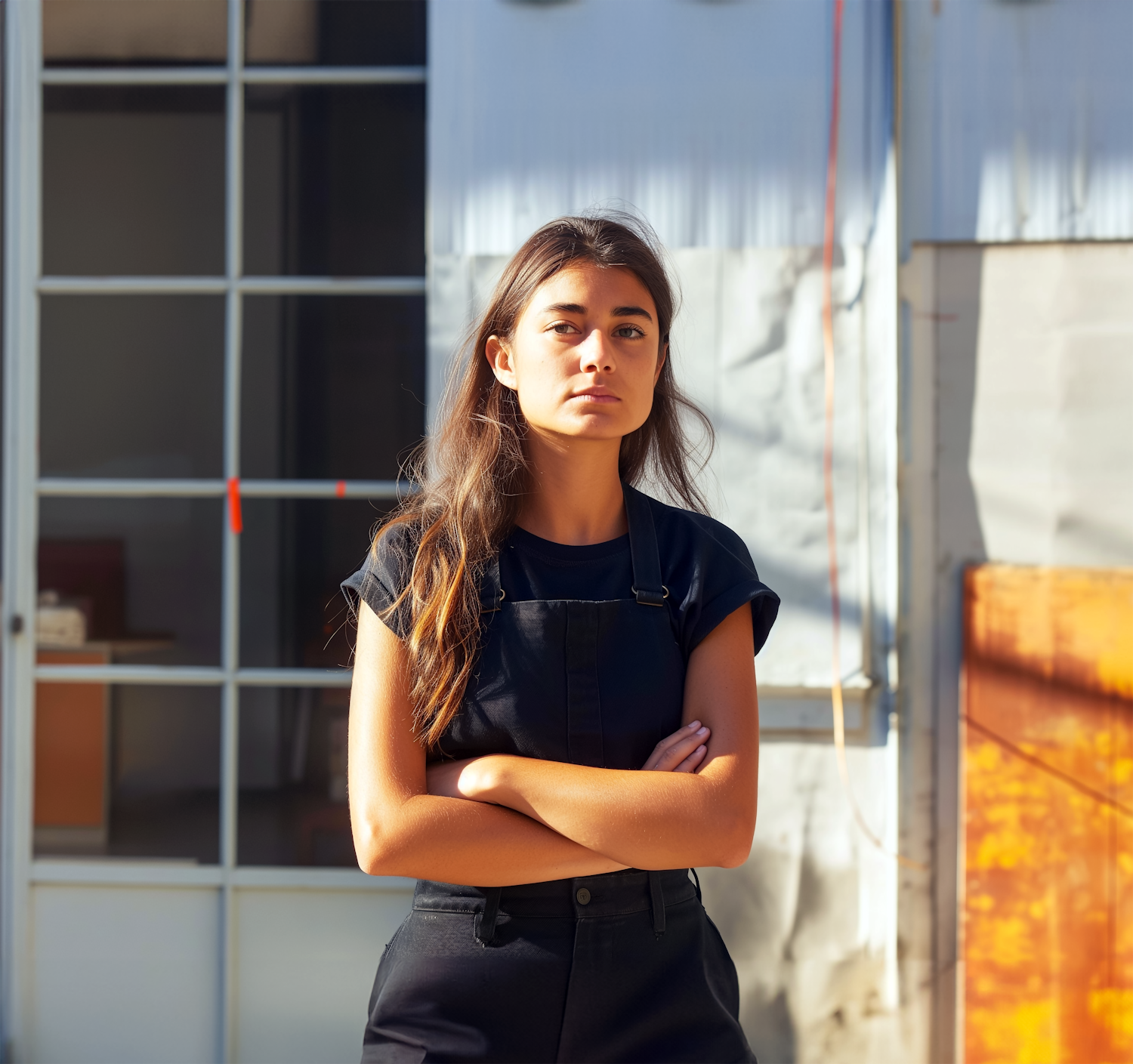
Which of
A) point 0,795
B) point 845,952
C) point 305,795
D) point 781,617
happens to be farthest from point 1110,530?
point 0,795

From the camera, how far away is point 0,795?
3.00 meters

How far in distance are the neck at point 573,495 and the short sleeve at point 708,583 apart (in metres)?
0.10

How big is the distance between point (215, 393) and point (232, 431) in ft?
0.50

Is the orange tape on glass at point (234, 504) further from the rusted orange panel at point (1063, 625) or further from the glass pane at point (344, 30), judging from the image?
the rusted orange panel at point (1063, 625)

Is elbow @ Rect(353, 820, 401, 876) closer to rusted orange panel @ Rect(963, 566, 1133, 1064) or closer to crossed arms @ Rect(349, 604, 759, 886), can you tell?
crossed arms @ Rect(349, 604, 759, 886)

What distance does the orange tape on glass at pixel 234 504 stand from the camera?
2.98 m

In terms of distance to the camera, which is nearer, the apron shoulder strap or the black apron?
the black apron

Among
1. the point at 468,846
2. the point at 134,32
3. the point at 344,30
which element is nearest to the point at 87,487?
the point at 134,32

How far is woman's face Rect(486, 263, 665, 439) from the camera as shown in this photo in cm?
148

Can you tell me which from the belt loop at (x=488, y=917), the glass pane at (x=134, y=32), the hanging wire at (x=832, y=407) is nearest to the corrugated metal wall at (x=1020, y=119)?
the hanging wire at (x=832, y=407)

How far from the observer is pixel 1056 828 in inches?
104

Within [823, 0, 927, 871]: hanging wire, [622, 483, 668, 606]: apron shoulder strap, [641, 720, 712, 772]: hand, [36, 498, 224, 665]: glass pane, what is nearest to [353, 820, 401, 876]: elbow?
[641, 720, 712, 772]: hand

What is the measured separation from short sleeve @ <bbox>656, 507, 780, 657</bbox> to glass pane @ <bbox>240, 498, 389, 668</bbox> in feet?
5.27

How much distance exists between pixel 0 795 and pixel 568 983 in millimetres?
2442
